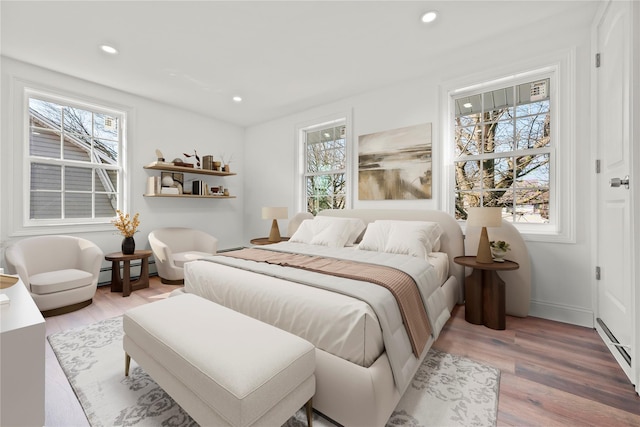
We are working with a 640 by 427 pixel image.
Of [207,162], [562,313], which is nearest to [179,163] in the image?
[207,162]

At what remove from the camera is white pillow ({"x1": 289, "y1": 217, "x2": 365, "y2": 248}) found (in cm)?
317

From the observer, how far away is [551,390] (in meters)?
1.63

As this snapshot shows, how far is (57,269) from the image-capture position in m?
3.13

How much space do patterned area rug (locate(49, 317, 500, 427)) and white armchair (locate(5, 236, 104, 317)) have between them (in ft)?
2.48

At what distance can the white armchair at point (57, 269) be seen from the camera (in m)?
2.60

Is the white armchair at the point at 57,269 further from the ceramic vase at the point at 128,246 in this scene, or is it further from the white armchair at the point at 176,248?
the white armchair at the point at 176,248

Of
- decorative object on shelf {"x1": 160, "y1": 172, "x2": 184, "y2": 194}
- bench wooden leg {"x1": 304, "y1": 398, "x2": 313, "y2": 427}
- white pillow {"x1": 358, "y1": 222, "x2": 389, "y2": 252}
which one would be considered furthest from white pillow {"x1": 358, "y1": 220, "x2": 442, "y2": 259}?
decorative object on shelf {"x1": 160, "y1": 172, "x2": 184, "y2": 194}

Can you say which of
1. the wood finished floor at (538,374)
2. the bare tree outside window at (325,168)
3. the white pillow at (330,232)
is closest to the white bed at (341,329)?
the wood finished floor at (538,374)

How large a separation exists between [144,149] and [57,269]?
1.91 meters

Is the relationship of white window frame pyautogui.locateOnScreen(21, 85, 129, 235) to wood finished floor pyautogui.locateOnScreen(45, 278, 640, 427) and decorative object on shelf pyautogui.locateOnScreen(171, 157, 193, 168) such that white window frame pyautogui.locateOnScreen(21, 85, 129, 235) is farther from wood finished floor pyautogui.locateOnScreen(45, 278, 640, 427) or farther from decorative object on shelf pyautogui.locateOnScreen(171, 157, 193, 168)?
wood finished floor pyautogui.locateOnScreen(45, 278, 640, 427)

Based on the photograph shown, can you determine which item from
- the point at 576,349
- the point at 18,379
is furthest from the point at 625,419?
the point at 18,379

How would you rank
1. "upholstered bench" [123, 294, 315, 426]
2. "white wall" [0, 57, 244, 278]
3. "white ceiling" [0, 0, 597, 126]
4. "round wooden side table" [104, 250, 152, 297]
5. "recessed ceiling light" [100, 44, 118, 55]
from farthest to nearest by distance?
"round wooden side table" [104, 250, 152, 297] < "white wall" [0, 57, 244, 278] < "recessed ceiling light" [100, 44, 118, 55] < "white ceiling" [0, 0, 597, 126] < "upholstered bench" [123, 294, 315, 426]

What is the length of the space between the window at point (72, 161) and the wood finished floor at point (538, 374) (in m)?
1.57

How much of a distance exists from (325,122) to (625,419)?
13.5 ft
